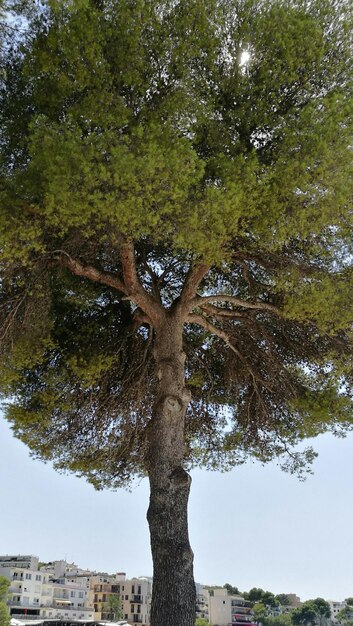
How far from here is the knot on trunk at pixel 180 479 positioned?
648 cm

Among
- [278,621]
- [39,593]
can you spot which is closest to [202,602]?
[278,621]

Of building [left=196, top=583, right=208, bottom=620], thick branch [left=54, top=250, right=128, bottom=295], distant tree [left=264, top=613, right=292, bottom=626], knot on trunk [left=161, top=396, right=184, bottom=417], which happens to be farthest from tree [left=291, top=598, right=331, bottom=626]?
thick branch [left=54, top=250, right=128, bottom=295]

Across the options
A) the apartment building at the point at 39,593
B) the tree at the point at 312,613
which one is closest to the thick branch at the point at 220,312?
the apartment building at the point at 39,593

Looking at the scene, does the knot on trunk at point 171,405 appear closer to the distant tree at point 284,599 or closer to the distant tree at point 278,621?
the distant tree at point 278,621

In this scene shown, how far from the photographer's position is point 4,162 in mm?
6652

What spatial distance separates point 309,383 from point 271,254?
2.54 m

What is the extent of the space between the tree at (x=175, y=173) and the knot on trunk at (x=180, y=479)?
0.02 meters

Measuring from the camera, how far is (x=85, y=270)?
23.9ft

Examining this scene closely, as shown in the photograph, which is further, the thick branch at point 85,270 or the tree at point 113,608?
the tree at point 113,608

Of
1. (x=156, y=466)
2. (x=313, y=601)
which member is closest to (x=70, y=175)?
(x=156, y=466)

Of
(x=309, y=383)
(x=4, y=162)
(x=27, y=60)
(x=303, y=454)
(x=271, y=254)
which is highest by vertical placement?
(x=27, y=60)

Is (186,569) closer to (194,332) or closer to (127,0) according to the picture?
(194,332)

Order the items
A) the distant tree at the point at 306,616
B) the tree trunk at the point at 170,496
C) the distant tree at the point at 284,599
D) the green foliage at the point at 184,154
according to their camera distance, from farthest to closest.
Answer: the distant tree at the point at 284,599 < the distant tree at the point at 306,616 < the tree trunk at the point at 170,496 < the green foliage at the point at 184,154

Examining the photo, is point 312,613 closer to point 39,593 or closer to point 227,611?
A: point 227,611
